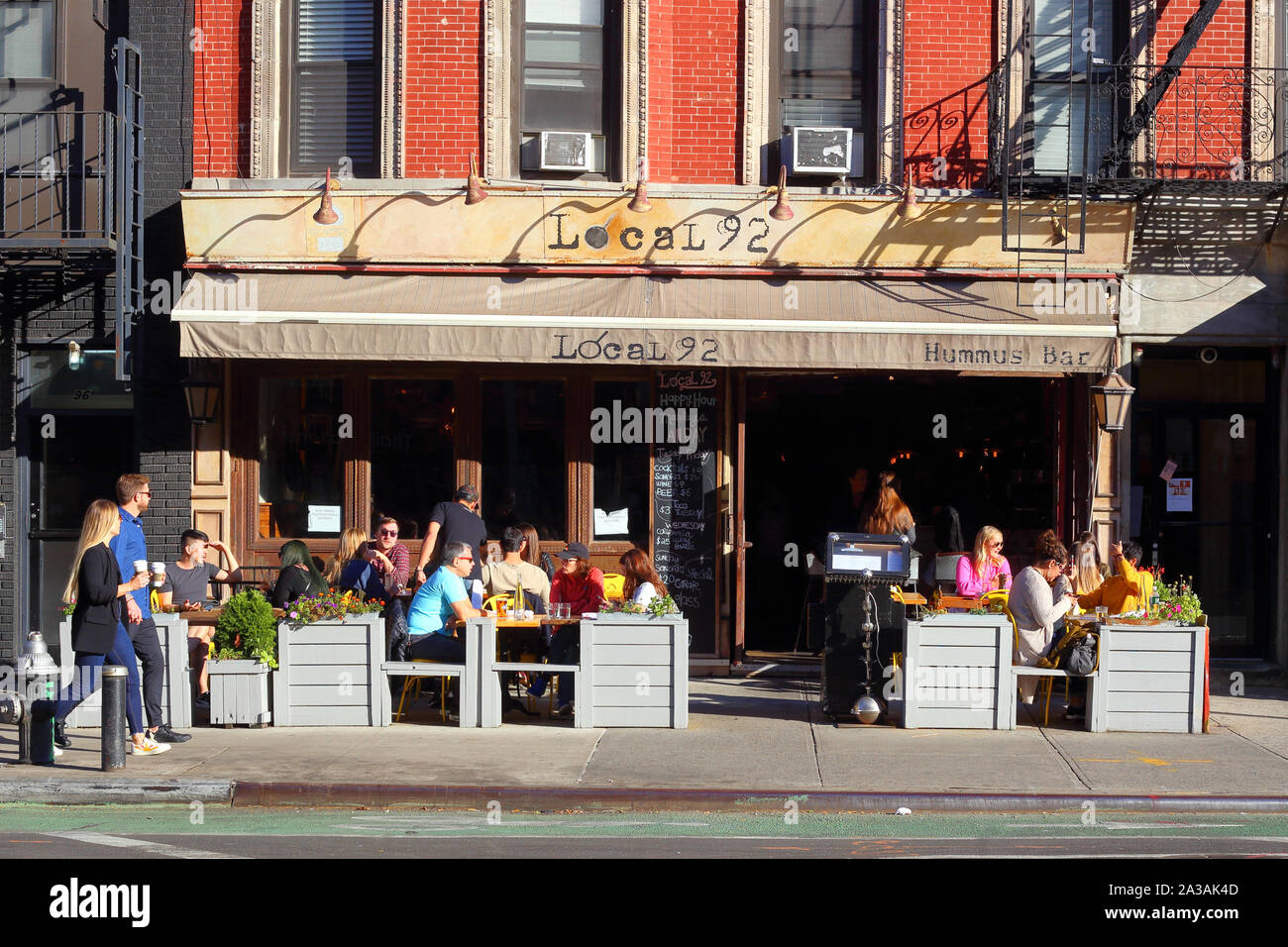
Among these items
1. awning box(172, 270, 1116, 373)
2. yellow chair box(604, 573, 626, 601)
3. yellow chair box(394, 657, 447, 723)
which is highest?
awning box(172, 270, 1116, 373)

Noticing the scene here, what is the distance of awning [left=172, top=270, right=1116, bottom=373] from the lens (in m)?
12.6

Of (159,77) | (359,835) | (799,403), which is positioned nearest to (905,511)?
(799,403)

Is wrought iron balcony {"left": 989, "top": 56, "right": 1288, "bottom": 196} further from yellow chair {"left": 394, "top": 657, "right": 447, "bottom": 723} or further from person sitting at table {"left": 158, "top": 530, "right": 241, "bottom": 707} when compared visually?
person sitting at table {"left": 158, "top": 530, "right": 241, "bottom": 707}

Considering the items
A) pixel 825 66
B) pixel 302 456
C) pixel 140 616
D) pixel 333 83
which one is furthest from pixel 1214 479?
pixel 140 616

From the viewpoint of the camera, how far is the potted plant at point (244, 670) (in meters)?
10.8

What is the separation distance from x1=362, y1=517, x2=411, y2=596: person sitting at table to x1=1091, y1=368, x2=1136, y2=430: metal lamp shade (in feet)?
21.4

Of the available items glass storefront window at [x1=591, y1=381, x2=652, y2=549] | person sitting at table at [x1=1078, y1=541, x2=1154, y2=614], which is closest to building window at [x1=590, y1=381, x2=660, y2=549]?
glass storefront window at [x1=591, y1=381, x2=652, y2=549]

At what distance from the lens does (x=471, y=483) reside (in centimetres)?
1369

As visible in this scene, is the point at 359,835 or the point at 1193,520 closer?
the point at 359,835

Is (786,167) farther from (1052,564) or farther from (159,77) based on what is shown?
(159,77)

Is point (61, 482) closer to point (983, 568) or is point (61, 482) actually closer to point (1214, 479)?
point (983, 568)

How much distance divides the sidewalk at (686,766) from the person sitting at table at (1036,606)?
22.2 inches

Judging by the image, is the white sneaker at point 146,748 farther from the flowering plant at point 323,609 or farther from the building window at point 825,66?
the building window at point 825,66

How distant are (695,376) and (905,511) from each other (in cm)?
237
